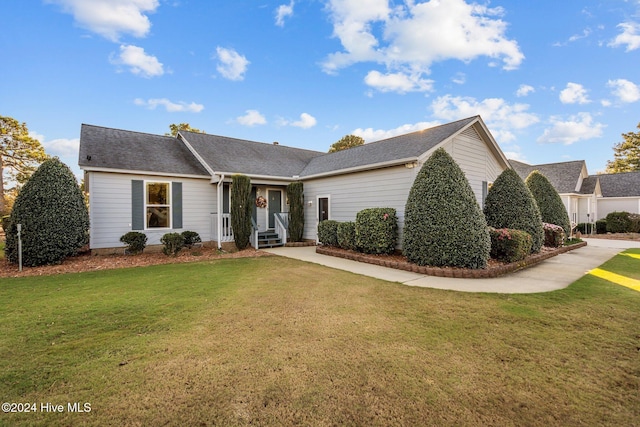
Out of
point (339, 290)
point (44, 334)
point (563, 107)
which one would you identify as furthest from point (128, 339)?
point (563, 107)

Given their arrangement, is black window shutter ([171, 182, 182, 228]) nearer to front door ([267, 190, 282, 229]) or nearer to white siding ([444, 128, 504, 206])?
front door ([267, 190, 282, 229])

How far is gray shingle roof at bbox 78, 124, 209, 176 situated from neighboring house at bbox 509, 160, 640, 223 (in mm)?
21282

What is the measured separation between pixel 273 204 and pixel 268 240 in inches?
82.7

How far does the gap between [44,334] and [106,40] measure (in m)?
12.5

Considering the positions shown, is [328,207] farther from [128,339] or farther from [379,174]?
[128,339]

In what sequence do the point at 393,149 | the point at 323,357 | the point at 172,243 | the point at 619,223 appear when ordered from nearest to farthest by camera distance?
the point at 323,357 < the point at 172,243 < the point at 393,149 < the point at 619,223

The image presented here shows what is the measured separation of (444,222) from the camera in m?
7.05

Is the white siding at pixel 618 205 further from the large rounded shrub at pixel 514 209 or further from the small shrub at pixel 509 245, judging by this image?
the small shrub at pixel 509 245

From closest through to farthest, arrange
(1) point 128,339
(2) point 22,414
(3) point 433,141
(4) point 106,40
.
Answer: (2) point 22,414, (1) point 128,339, (3) point 433,141, (4) point 106,40

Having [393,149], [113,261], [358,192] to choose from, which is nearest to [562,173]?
[393,149]

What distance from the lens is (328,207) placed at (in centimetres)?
1178

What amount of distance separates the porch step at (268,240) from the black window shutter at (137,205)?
4444 mm

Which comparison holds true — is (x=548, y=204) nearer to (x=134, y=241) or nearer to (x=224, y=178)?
(x=224, y=178)

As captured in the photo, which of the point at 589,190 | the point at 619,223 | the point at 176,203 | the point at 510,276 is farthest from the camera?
the point at 589,190
